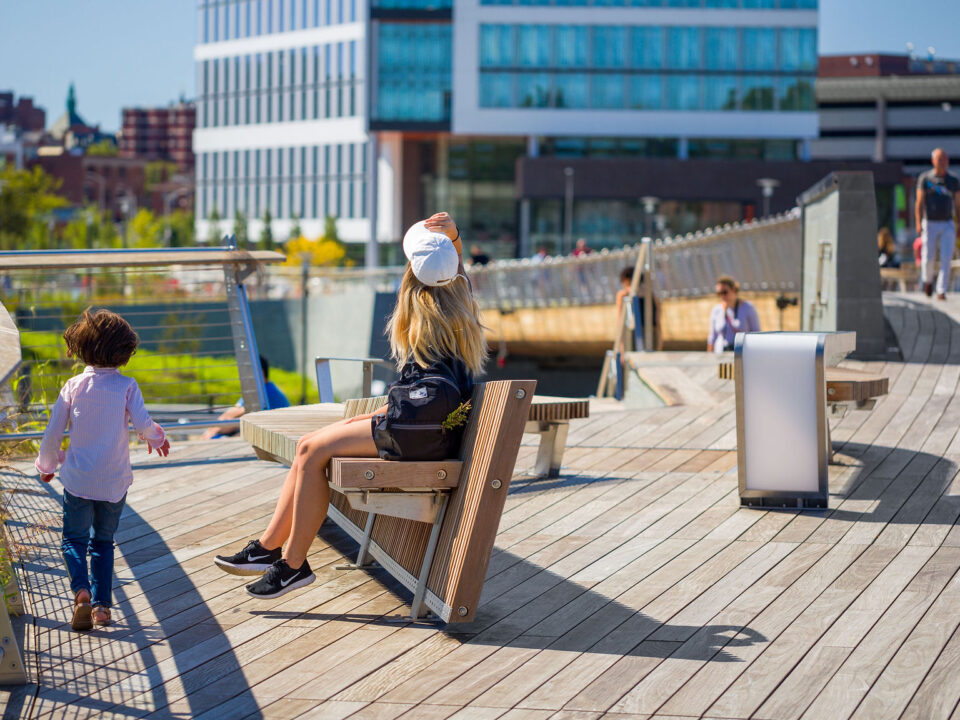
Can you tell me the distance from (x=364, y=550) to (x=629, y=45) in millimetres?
62981

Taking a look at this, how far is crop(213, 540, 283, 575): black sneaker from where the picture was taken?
16.7 ft

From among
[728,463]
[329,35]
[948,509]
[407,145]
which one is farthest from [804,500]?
[329,35]

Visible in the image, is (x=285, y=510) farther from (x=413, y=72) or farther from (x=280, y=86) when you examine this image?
(x=280, y=86)

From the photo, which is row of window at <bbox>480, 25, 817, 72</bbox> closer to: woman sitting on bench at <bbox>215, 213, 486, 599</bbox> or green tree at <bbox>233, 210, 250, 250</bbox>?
green tree at <bbox>233, 210, 250, 250</bbox>

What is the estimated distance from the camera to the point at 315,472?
4.95 m

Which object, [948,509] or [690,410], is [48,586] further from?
[690,410]

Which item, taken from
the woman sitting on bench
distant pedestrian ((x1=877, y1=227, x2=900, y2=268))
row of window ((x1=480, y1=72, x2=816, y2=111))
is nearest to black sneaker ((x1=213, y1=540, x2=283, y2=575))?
the woman sitting on bench

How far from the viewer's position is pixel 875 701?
398 cm

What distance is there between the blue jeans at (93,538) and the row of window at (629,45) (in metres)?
62.6

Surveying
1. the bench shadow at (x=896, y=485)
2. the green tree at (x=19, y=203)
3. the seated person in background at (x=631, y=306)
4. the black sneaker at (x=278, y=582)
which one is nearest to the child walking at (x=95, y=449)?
the black sneaker at (x=278, y=582)

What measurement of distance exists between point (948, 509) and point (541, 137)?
61.9 meters

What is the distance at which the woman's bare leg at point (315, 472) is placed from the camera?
4.91 metres

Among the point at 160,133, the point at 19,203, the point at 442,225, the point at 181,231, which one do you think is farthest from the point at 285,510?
the point at 160,133

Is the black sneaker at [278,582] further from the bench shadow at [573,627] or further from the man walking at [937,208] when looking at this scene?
the man walking at [937,208]
